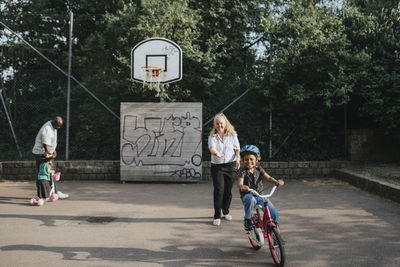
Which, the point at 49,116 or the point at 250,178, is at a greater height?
the point at 49,116

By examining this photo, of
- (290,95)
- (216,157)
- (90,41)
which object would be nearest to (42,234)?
(216,157)

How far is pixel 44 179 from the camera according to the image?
7375 mm

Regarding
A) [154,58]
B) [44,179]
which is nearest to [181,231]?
[44,179]

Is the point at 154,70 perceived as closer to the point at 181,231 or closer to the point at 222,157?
the point at 222,157

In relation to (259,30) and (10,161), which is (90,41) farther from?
(259,30)

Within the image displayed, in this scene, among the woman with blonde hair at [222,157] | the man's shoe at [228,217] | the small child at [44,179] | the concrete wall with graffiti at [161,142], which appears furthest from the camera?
the concrete wall with graffiti at [161,142]

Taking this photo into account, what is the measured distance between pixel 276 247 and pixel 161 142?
702 centimetres

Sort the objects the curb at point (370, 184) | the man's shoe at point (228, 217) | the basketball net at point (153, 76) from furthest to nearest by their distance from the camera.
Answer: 1. the basketball net at point (153, 76)
2. the curb at point (370, 184)
3. the man's shoe at point (228, 217)

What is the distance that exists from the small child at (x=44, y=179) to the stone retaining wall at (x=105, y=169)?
3341 millimetres

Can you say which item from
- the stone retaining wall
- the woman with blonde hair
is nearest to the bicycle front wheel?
the woman with blonde hair

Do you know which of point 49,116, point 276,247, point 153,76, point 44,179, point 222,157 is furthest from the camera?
point 49,116

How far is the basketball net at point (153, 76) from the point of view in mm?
10539

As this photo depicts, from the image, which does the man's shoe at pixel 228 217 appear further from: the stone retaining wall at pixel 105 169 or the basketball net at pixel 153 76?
the basketball net at pixel 153 76

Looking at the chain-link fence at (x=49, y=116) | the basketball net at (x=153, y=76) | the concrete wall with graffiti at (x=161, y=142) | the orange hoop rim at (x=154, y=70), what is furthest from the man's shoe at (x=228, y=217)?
the chain-link fence at (x=49, y=116)
